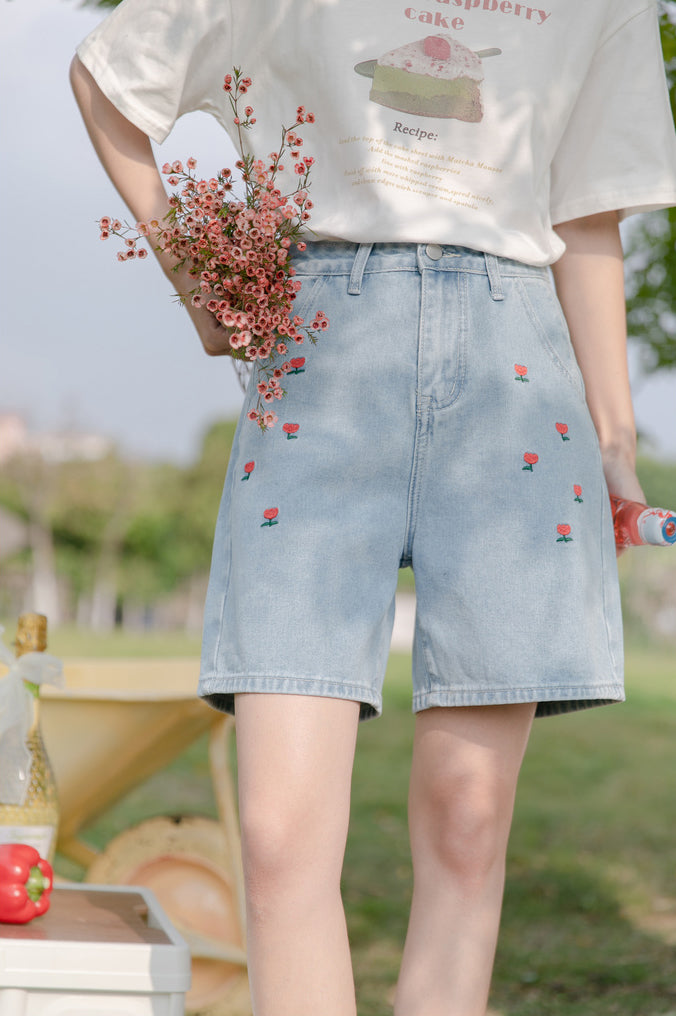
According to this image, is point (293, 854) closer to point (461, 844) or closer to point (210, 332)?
point (461, 844)

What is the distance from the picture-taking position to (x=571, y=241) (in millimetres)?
1751

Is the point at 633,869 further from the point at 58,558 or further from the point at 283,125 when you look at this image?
the point at 58,558

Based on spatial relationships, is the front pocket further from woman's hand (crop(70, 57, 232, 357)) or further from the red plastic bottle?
woman's hand (crop(70, 57, 232, 357))

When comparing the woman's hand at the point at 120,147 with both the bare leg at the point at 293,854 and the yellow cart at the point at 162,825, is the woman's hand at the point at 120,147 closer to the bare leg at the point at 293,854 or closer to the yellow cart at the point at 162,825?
the bare leg at the point at 293,854

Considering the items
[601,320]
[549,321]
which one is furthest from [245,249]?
[601,320]

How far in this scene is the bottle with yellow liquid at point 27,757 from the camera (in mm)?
2193

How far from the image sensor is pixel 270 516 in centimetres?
142

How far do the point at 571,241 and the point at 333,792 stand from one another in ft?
3.03

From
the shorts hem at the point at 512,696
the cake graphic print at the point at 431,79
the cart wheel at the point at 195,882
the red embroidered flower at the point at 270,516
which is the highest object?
the cake graphic print at the point at 431,79

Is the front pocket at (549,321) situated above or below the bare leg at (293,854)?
above

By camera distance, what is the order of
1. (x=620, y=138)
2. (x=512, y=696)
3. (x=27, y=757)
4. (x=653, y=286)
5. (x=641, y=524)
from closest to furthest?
1. (x=512, y=696)
2. (x=641, y=524)
3. (x=620, y=138)
4. (x=27, y=757)
5. (x=653, y=286)

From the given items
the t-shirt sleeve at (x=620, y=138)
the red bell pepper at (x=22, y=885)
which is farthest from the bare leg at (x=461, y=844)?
the t-shirt sleeve at (x=620, y=138)

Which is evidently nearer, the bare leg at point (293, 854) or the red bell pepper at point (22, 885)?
the bare leg at point (293, 854)

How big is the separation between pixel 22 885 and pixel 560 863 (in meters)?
3.28
